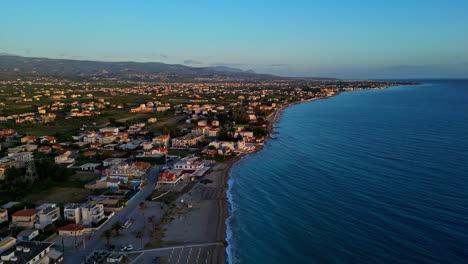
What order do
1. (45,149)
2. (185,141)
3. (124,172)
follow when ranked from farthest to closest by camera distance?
1. (185,141)
2. (45,149)
3. (124,172)

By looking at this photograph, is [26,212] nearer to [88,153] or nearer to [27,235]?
[27,235]

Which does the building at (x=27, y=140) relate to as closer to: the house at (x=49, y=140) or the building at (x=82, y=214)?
the house at (x=49, y=140)

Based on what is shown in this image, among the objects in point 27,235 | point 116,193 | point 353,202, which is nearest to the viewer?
point 27,235

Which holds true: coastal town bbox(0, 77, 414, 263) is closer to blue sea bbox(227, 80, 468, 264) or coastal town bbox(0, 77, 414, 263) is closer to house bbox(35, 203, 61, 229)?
house bbox(35, 203, 61, 229)

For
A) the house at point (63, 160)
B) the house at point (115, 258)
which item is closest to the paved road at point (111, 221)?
the house at point (115, 258)

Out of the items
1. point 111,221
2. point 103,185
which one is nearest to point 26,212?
point 111,221

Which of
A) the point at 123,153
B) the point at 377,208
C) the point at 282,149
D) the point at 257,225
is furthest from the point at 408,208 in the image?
the point at 123,153
